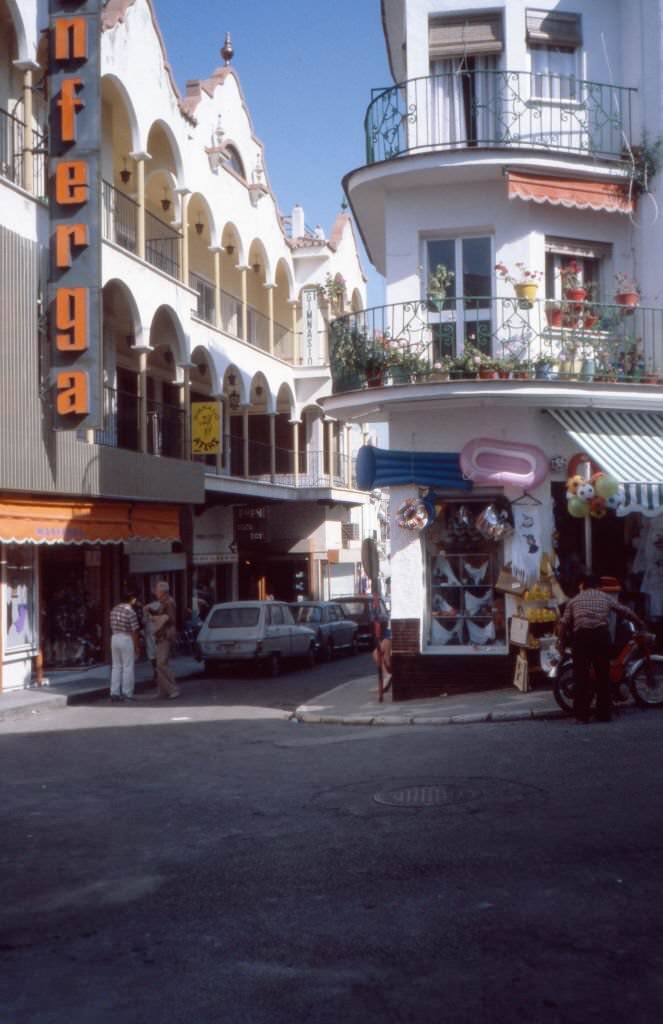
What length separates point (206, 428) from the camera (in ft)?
93.2

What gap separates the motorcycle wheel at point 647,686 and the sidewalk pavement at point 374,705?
0.92 m

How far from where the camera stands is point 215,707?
17781 millimetres

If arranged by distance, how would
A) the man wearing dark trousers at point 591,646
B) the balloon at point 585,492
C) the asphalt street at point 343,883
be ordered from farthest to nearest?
the balloon at point 585,492
the man wearing dark trousers at point 591,646
the asphalt street at point 343,883

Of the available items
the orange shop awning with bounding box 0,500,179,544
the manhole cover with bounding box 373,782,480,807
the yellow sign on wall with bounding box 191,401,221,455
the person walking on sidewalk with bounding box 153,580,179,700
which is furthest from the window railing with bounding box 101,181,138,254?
the manhole cover with bounding box 373,782,480,807

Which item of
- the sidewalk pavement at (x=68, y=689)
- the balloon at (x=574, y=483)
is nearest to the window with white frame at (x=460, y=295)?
the balloon at (x=574, y=483)

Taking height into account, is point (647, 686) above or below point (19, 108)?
below

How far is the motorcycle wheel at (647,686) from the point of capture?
13555mm

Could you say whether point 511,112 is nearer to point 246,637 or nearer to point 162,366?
point 246,637

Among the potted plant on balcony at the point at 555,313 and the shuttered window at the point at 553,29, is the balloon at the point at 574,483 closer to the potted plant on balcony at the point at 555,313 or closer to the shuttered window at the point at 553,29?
the potted plant on balcony at the point at 555,313

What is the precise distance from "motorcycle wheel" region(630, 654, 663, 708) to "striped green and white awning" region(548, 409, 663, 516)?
2115 mm

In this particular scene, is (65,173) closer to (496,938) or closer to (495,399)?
(495,399)

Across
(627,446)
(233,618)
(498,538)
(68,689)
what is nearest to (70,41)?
(233,618)

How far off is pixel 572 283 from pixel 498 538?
390 cm

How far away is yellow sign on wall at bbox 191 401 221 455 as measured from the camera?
28297 millimetres
